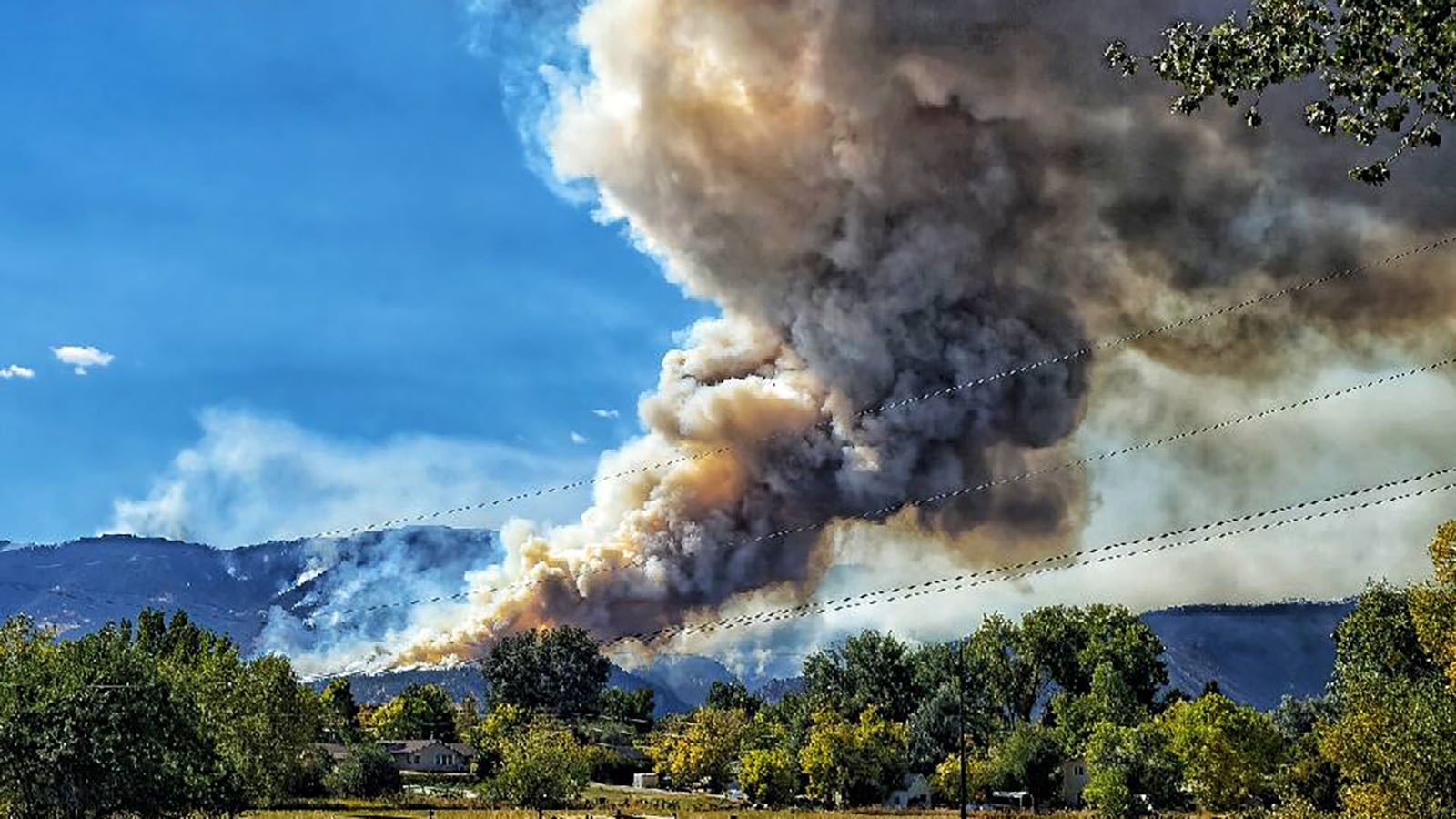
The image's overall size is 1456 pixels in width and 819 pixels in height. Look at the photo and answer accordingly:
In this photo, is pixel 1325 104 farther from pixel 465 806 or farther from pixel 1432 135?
pixel 465 806

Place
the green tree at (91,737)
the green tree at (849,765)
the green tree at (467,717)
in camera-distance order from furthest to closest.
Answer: the green tree at (467,717) < the green tree at (849,765) < the green tree at (91,737)

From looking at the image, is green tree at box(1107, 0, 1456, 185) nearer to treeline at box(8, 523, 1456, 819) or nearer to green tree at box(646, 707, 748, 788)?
treeline at box(8, 523, 1456, 819)

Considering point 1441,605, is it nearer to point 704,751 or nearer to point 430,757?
point 704,751

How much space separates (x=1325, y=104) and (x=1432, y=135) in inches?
48.6

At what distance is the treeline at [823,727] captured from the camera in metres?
39.8

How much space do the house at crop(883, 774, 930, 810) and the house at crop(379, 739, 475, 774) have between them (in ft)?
160

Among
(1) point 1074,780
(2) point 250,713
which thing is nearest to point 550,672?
(1) point 1074,780

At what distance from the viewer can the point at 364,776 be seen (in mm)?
97125

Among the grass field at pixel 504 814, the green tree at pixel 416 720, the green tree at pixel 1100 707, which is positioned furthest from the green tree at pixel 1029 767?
the green tree at pixel 416 720

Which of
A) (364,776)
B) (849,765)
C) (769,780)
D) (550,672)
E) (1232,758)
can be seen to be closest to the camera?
(1232,758)

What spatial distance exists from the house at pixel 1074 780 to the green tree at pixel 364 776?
55567 millimetres

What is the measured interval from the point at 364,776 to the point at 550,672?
239 feet

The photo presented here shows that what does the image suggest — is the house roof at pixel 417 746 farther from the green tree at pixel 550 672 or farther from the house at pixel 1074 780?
the house at pixel 1074 780

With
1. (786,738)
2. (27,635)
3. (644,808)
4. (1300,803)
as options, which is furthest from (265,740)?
(786,738)
